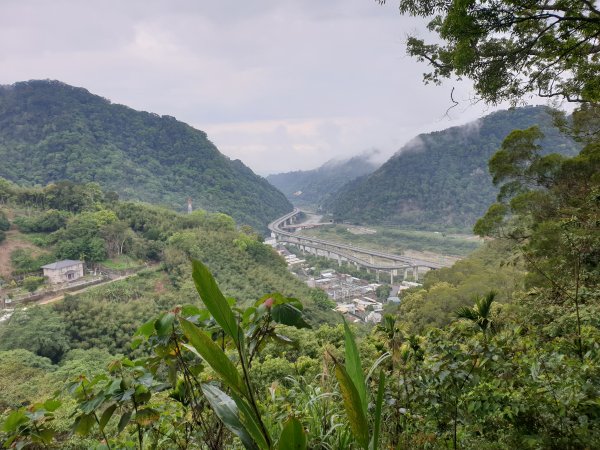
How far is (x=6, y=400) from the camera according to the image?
7.01 m

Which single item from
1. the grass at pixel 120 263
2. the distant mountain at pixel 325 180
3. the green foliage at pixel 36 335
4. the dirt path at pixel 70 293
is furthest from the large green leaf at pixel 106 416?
the distant mountain at pixel 325 180

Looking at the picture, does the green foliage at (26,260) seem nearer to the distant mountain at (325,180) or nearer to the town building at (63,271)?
the town building at (63,271)

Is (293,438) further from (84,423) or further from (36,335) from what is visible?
(36,335)

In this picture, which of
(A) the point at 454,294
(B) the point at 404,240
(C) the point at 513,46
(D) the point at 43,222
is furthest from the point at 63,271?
(B) the point at 404,240

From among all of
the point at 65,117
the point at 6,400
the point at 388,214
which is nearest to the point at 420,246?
the point at 388,214

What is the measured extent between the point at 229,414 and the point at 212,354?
3.7 inches

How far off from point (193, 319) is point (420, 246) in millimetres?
36482

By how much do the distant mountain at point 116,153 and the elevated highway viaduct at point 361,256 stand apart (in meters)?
5.28

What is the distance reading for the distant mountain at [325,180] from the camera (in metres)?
83.2

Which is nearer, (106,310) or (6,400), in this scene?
(6,400)

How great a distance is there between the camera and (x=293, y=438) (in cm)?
37

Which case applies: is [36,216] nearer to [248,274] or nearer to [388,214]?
[248,274]

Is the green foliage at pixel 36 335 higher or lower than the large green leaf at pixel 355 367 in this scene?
lower

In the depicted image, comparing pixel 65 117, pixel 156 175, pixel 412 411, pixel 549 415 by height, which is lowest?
pixel 412 411
